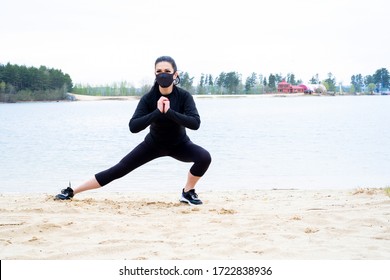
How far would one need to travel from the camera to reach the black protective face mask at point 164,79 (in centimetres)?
557

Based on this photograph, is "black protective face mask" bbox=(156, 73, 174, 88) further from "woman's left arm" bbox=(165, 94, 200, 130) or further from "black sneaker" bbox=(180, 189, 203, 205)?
"black sneaker" bbox=(180, 189, 203, 205)

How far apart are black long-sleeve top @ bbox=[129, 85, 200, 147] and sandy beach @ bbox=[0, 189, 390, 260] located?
81 cm

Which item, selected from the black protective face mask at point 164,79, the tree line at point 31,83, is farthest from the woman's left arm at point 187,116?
the tree line at point 31,83

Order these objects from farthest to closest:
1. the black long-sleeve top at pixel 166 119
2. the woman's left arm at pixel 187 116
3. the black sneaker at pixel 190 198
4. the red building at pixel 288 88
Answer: the red building at pixel 288 88, the black sneaker at pixel 190 198, the black long-sleeve top at pixel 166 119, the woman's left arm at pixel 187 116

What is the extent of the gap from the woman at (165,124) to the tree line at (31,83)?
80024 millimetres

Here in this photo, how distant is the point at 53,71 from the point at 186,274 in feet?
309

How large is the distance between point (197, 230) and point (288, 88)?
135 m

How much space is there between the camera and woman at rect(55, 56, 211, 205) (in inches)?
217

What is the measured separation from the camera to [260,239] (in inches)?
163

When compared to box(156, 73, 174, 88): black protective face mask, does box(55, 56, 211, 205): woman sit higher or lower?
lower

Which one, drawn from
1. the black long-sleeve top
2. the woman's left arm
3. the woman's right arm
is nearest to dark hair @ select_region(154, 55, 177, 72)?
the black long-sleeve top

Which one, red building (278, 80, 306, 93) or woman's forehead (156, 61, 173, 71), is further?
red building (278, 80, 306, 93)

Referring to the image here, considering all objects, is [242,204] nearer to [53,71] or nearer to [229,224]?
[229,224]

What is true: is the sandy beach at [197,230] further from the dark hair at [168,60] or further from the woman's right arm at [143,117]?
the dark hair at [168,60]
